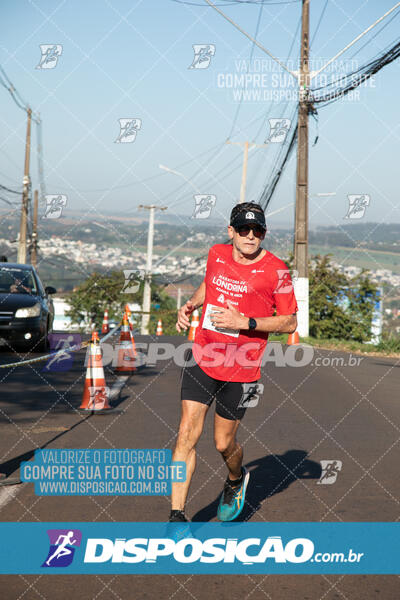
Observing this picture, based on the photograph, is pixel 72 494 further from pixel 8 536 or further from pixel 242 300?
pixel 242 300

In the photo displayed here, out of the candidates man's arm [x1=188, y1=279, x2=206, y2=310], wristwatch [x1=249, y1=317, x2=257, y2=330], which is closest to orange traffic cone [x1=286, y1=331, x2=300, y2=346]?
man's arm [x1=188, y1=279, x2=206, y2=310]

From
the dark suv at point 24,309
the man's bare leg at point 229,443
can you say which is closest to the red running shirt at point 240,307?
the man's bare leg at point 229,443

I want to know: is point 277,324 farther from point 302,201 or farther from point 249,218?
point 302,201

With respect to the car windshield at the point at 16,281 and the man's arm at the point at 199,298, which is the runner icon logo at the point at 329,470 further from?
the car windshield at the point at 16,281

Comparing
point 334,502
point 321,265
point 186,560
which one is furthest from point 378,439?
point 321,265

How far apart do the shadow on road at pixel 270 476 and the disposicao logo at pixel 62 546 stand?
86 cm

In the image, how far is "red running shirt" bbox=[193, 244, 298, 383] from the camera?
5203mm

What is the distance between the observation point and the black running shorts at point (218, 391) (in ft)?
17.2

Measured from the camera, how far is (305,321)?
25.7 m

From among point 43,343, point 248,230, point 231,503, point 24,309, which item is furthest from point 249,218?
point 43,343

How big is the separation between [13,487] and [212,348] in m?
2.15

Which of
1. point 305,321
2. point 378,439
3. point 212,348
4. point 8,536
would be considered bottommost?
point 305,321

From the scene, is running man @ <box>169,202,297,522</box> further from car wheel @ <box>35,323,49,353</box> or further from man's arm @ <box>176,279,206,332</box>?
car wheel @ <box>35,323,49,353</box>

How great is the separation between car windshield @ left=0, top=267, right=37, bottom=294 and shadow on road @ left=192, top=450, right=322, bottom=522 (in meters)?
11.4
